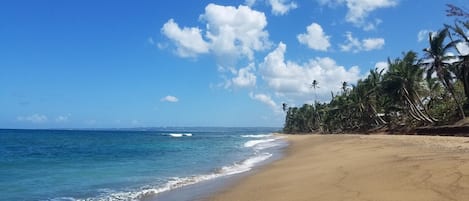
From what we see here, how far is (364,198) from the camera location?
895 cm

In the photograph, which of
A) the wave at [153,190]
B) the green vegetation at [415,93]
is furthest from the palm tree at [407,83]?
the wave at [153,190]

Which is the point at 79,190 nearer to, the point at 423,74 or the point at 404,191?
the point at 404,191

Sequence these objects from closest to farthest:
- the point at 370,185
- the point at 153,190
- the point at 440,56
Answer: the point at 370,185 < the point at 153,190 < the point at 440,56

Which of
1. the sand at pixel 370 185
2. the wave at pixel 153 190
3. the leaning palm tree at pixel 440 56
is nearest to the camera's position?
the sand at pixel 370 185

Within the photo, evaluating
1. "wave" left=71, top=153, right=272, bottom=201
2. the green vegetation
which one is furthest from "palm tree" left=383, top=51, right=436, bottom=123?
"wave" left=71, top=153, right=272, bottom=201

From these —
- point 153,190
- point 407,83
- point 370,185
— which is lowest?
point 153,190

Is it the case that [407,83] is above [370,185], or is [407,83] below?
above

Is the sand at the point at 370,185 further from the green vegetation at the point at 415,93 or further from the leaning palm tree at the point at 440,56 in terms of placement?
the leaning palm tree at the point at 440,56

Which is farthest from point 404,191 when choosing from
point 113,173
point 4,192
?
point 113,173

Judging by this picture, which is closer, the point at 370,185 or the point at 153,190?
the point at 370,185

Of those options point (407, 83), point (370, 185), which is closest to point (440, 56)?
point (407, 83)

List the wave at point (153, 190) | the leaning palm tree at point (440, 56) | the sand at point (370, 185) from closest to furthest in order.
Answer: the sand at point (370, 185)
the wave at point (153, 190)
the leaning palm tree at point (440, 56)

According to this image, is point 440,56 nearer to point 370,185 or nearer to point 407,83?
point 407,83

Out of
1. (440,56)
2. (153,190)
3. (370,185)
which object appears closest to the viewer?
(370,185)
